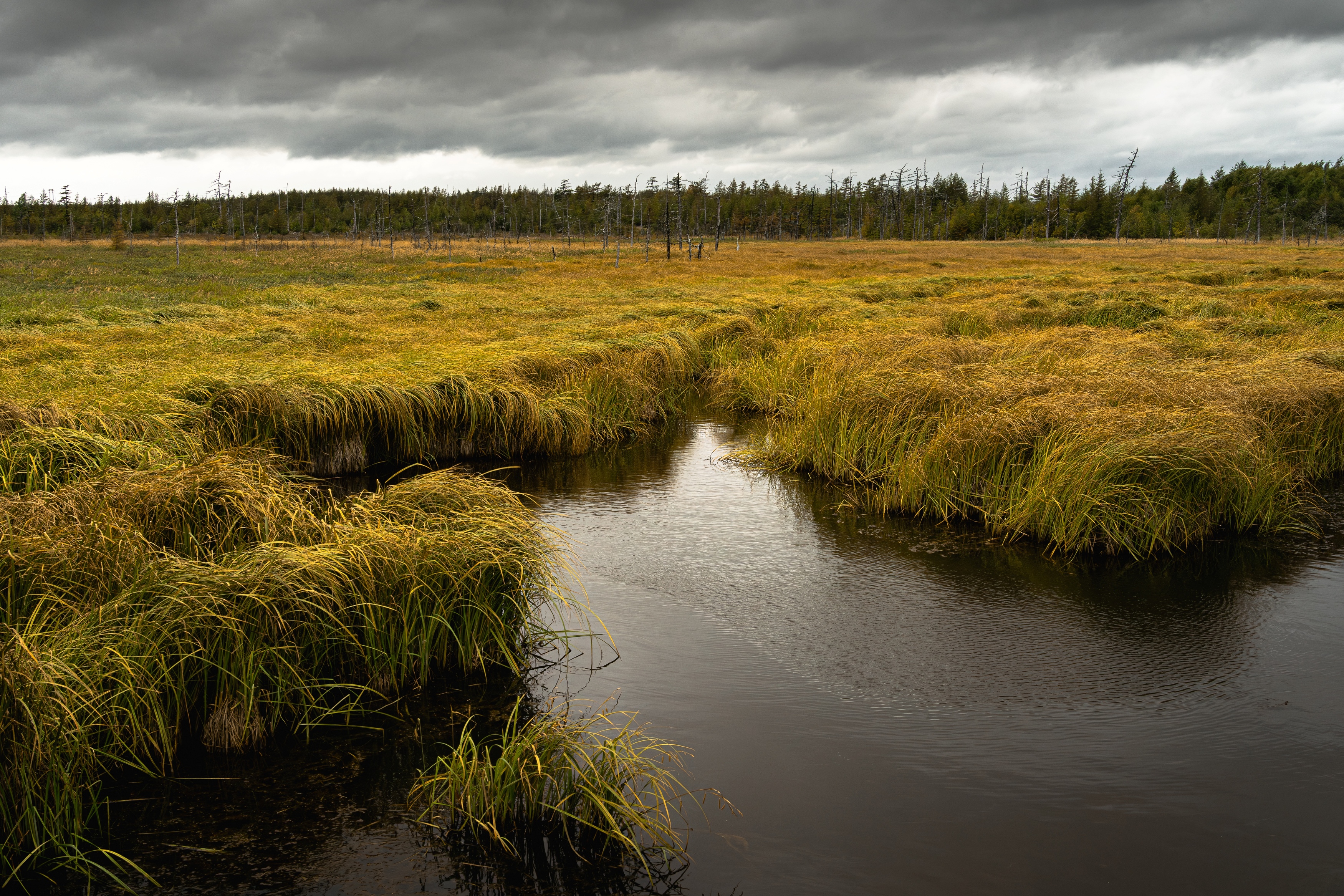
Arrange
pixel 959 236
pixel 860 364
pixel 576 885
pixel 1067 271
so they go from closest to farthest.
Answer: pixel 576 885, pixel 860 364, pixel 1067 271, pixel 959 236

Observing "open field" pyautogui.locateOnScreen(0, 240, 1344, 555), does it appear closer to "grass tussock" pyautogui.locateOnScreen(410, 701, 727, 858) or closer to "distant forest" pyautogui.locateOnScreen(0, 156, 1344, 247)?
"grass tussock" pyautogui.locateOnScreen(410, 701, 727, 858)

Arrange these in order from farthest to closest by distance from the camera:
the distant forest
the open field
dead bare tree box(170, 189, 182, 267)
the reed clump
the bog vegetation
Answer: the distant forest → dead bare tree box(170, 189, 182, 267) → the open field → the bog vegetation → the reed clump

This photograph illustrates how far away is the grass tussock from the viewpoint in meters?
3.50

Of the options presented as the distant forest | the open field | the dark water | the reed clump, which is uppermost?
the distant forest

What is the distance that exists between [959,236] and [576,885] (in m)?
119

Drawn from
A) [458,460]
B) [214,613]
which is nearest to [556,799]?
[214,613]

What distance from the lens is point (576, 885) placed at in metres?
3.30

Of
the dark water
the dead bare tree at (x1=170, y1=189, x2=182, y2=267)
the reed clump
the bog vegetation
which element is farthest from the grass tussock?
the dead bare tree at (x1=170, y1=189, x2=182, y2=267)

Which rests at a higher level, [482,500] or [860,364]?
[860,364]

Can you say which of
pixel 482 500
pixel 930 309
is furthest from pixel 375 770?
pixel 930 309

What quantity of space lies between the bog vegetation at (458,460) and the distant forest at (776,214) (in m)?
67.0

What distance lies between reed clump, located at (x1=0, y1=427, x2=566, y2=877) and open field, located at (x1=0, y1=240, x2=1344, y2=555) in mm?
3212

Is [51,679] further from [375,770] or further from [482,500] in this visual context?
[482,500]

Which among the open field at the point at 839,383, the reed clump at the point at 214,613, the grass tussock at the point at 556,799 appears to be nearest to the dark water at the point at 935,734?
the grass tussock at the point at 556,799
